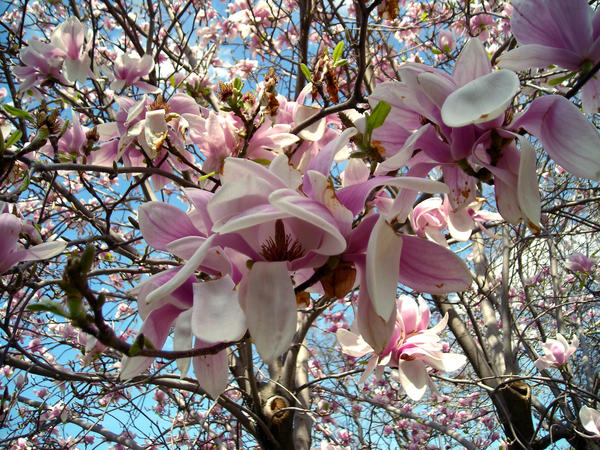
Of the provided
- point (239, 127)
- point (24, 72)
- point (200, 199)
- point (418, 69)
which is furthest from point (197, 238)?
point (24, 72)

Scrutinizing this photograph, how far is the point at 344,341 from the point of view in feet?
3.82

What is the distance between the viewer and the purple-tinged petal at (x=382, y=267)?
1.29 feet

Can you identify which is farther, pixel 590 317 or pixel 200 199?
pixel 590 317

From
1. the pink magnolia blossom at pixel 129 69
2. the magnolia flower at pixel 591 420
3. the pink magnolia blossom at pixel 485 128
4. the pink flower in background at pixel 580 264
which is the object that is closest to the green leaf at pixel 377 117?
the pink magnolia blossom at pixel 485 128

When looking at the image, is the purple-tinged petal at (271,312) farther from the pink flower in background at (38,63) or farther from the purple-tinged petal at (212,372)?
the pink flower in background at (38,63)

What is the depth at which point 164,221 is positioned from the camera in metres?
0.52

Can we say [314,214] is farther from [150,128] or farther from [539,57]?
[150,128]

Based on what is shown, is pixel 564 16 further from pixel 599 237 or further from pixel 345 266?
pixel 599 237

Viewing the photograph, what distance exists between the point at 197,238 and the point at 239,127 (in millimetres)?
720

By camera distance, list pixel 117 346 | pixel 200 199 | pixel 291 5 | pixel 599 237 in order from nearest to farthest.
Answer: pixel 117 346 → pixel 200 199 → pixel 291 5 → pixel 599 237

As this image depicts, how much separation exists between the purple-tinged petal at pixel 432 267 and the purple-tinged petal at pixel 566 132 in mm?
178

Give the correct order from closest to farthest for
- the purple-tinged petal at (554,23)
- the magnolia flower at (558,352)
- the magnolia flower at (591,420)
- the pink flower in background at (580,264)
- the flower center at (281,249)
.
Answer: the flower center at (281,249), the purple-tinged petal at (554,23), the magnolia flower at (591,420), the magnolia flower at (558,352), the pink flower in background at (580,264)

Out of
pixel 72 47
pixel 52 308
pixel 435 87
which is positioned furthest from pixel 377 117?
pixel 72 47

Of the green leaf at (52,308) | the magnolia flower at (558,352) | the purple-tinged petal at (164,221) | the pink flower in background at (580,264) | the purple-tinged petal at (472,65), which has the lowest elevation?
the green leaf at (52,308)
